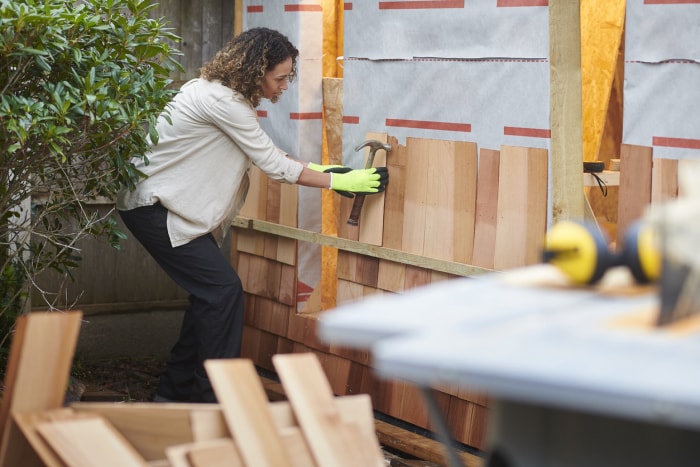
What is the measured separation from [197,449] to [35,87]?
2.30 m

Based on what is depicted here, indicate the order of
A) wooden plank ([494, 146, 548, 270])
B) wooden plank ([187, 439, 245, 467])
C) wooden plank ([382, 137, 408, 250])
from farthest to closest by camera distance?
wooden plank ([382, 137, 408, 250])
wooden plank ([494, 146, 548, 270])
wooden plank ([187, 439, 245, 467])

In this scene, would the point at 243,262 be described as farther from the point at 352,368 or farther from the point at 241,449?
the point at 241,449

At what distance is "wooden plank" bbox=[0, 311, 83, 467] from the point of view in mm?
2824

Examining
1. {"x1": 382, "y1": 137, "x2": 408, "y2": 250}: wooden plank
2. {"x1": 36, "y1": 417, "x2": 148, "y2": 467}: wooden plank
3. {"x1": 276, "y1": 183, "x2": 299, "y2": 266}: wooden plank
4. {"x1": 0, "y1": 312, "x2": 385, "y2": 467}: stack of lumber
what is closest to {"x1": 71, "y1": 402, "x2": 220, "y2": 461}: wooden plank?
{"x1": 0, "y1": 312, "x2": 385, "y2": 467}: stack of lumber

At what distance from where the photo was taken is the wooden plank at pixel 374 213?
5301 millimetres

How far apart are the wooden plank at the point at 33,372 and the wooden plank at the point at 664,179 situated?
93.5 inches

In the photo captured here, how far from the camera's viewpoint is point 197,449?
2.66 m

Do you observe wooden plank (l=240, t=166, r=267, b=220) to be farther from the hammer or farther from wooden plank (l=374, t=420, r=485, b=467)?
wooden plank (l=374, t=420, r=485, b=467)

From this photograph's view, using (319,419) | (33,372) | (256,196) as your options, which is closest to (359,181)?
(256,196)

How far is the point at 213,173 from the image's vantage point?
530 cm

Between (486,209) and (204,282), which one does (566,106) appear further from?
(204,282)

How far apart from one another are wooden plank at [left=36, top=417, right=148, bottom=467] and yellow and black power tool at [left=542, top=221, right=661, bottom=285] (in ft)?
4.41

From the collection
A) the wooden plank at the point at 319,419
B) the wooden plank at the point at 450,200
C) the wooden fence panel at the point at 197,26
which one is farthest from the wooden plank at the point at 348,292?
the wooden plank at the point at 319,419

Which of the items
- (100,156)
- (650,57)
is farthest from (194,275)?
(650,57)
